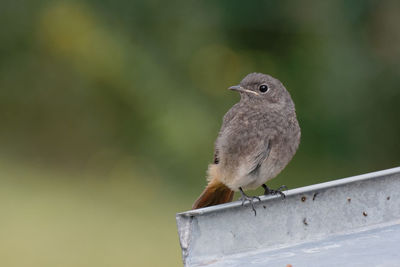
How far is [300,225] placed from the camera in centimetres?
329

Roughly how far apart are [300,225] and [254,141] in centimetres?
134

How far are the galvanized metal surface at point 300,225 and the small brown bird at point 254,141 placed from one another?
111cm

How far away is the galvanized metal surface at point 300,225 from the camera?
3053 mm

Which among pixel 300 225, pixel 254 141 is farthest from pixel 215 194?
pixel 300 225

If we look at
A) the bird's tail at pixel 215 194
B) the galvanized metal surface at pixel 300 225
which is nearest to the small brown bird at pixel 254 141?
the bird's tail at pixel 215 194

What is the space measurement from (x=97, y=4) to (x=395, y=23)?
2752mm

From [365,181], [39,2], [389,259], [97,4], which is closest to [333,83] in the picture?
[97,4]

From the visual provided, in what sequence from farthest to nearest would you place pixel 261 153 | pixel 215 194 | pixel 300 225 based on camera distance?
pixel 215 194
pixel 261 153
pixel 300 225

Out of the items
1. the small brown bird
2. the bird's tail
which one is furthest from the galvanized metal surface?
the bird's tail

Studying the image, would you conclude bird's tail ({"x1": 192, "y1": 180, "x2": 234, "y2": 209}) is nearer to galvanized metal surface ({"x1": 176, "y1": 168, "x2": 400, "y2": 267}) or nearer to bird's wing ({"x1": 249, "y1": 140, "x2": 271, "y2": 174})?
bird's wing ({"x1": 249, "y1": 140, "x2": 271, "y2": 174})

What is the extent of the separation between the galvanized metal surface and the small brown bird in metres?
1.11

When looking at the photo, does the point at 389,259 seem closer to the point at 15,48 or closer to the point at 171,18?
the point at 171,18

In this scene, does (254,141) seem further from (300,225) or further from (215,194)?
(300,225)

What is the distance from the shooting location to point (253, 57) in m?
7.68
